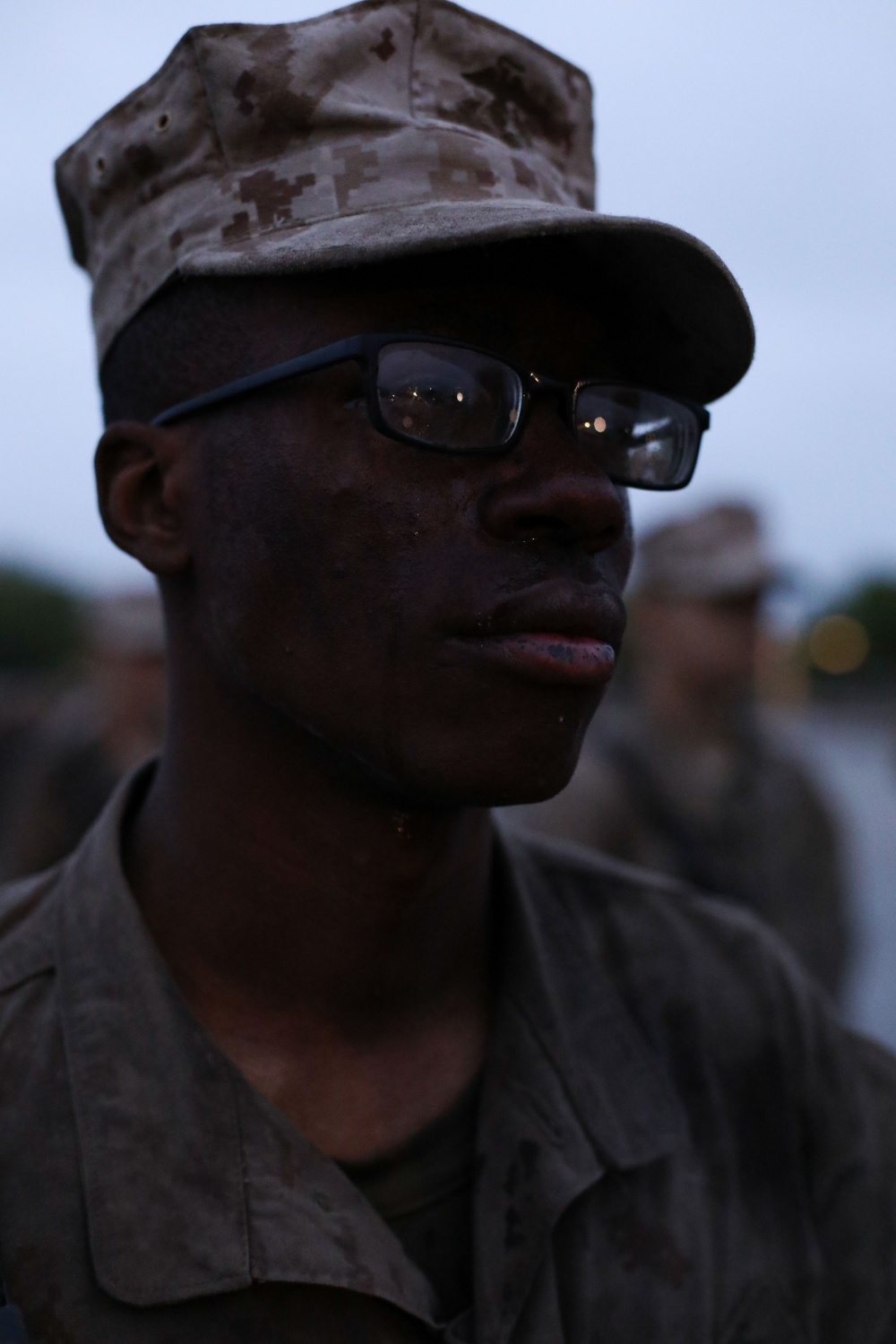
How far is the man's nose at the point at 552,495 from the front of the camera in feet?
5.62

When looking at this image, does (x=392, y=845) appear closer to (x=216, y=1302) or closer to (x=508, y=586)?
(x=508, y=586)

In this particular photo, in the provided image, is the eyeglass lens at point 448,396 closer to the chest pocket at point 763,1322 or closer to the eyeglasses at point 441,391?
the eyeglasses at point 441,391

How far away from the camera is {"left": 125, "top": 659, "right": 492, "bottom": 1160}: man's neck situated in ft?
6.32

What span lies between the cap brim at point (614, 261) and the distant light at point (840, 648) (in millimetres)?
76138

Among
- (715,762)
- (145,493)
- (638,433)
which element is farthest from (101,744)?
(638,433)

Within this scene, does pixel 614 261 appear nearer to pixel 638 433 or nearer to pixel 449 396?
pixel 638 433

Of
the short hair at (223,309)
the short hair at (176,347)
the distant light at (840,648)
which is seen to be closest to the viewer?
the short hair at (223,309)

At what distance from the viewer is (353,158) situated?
1.81m

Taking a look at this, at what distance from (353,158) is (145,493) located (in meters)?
0.60

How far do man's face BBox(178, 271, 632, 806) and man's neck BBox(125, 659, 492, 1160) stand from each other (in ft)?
0.38

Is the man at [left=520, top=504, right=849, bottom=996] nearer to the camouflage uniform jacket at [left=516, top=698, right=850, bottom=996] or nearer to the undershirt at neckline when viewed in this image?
the camouflage uniform jacket at [left=516, top=698, right=850, bottom=996]

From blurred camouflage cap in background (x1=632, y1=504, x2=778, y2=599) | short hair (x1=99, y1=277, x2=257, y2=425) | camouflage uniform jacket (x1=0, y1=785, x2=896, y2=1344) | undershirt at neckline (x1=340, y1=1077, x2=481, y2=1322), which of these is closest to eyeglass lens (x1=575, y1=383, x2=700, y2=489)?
short hair (x1=99, y1=277, x2=257, y2=425)

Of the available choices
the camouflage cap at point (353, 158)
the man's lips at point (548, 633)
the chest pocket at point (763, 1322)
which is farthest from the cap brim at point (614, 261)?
the chest pocket at point (763, 1322)

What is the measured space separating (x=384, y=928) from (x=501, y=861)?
0.38 metres
